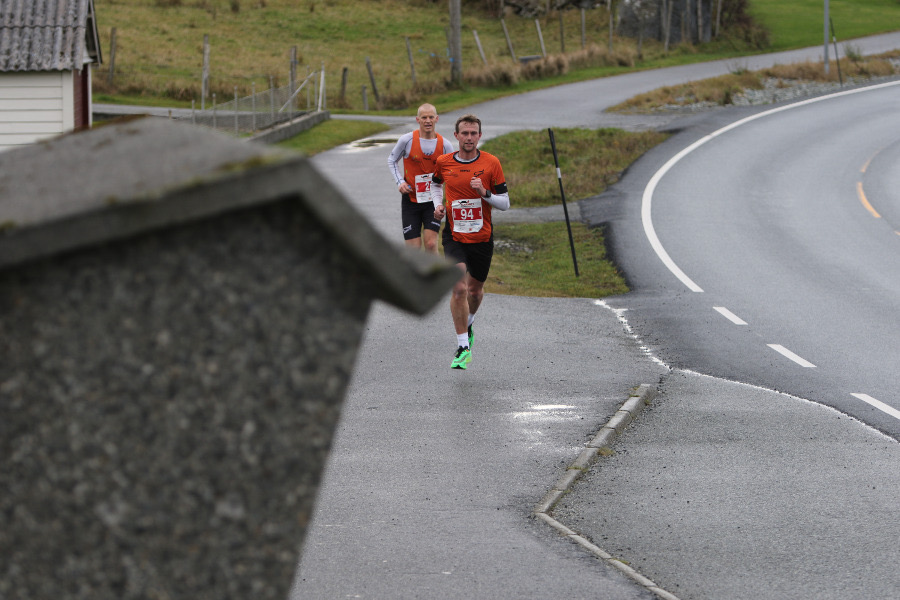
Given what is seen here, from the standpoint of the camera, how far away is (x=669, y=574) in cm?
570

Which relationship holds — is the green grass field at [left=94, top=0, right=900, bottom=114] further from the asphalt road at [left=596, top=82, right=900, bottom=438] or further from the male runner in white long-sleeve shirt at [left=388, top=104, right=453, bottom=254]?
the male runner in white long-sleeve shirt at [left=388, top=104, right=453, bottom=254]

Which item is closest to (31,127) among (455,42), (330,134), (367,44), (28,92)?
(28,92)

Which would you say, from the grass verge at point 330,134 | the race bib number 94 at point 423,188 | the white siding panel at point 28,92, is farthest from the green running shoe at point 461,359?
the grass verge at point 330,134

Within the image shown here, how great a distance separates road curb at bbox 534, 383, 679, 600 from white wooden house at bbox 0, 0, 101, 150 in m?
10.8

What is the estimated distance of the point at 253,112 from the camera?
26.4m

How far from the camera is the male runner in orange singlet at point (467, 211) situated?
9820mm

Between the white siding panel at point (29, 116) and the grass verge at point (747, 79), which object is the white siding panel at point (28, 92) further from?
the grass verge at point (747, 79)

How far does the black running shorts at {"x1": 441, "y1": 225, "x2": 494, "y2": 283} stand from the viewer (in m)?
10.1

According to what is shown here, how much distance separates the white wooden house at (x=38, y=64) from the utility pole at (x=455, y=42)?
71.1 feet

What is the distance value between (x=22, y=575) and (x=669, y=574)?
4.04m

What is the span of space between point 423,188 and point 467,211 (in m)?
1.51

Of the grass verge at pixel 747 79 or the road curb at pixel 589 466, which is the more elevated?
the grass verge at pixel 747 79

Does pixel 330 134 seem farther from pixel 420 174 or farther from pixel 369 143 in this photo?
pixel 420 174

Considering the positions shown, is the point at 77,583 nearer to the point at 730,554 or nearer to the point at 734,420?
the point at 730,554
